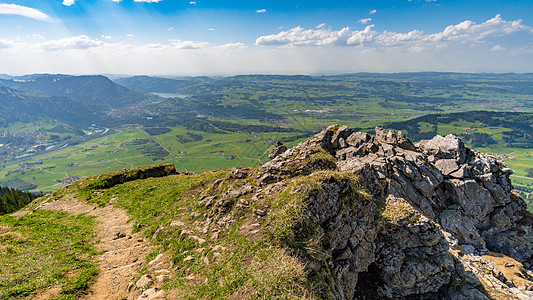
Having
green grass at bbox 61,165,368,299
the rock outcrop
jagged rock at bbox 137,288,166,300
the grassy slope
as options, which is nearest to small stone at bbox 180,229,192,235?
the grassy slope

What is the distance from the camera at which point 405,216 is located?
2028 cm

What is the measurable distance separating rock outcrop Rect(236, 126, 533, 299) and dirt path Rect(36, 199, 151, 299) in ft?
30.5

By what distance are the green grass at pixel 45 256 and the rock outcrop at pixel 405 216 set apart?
1227 cm

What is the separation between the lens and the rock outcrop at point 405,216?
1719cm

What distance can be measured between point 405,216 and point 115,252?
2589 cm

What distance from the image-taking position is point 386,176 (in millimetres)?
28047

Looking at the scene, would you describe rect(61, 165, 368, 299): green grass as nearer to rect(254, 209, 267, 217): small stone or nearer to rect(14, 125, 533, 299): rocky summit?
rect(14, 125, 533, 299): rocky summit

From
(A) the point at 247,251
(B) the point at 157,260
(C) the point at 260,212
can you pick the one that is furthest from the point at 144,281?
(C) the point at 260,212

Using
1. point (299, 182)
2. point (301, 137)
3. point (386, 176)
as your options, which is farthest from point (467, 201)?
point (301, 137)

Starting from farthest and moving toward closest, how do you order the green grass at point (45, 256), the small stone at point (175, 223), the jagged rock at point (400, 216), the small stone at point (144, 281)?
1. the small stone at point (175, 223)
2. the jagged rock at point (400, 216)
3. the small stone at point (144, 281)
4. the green grass at point (45, 256)

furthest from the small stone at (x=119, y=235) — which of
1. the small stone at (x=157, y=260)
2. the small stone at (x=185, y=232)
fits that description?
the small stone at (x=185, y=232)

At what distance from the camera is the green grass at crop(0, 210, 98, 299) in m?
13.6

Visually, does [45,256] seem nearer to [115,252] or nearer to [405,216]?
[115,252]

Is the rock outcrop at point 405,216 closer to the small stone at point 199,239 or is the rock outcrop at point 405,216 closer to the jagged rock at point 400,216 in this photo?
the jagged rock at point 400,216
